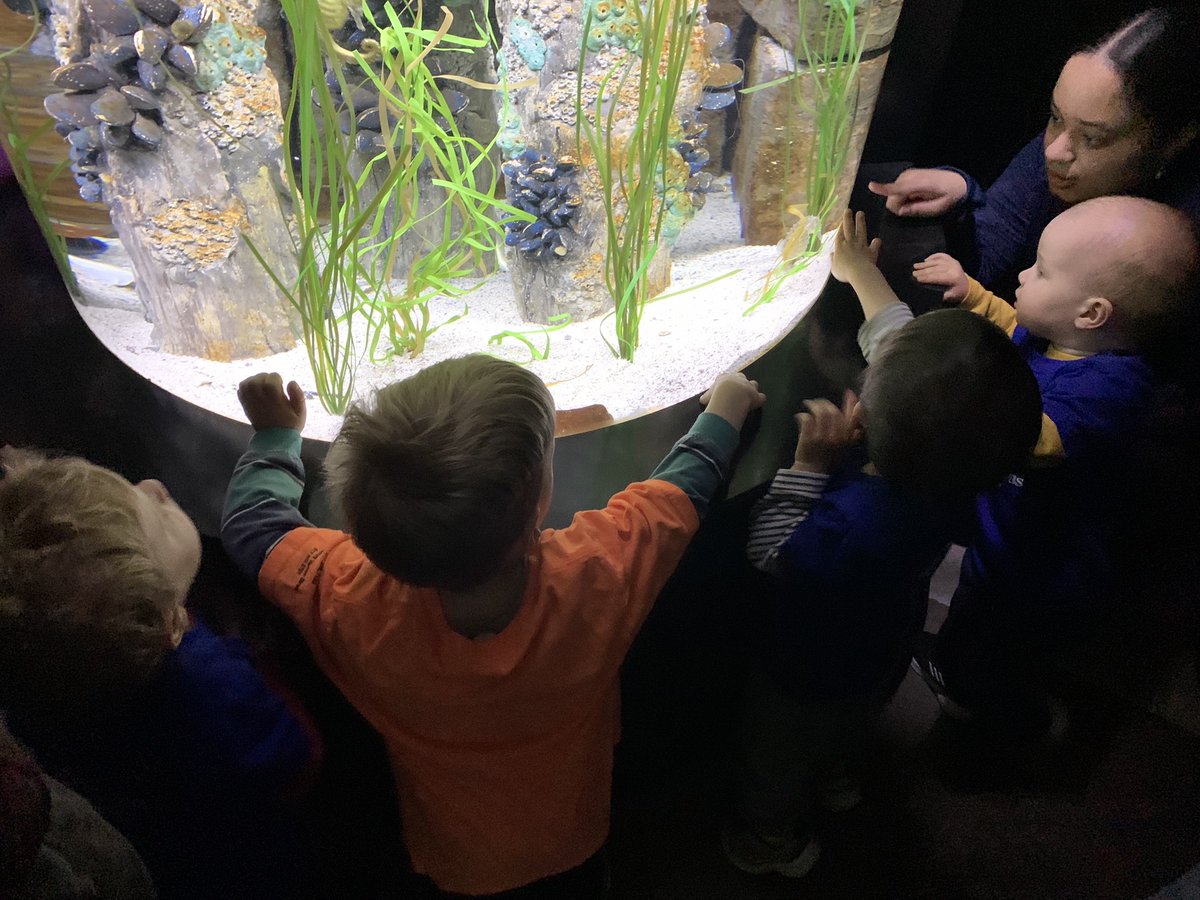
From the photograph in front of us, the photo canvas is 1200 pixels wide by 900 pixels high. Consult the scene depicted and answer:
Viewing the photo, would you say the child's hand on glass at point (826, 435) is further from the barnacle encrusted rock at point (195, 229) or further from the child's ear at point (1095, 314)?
the barnacle encrusted rock at point (195, 229)

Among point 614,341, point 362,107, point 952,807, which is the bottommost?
point 952,807

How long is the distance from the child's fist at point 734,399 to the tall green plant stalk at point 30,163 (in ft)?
3.84

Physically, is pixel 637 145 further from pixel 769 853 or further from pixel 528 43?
pixel 769 853

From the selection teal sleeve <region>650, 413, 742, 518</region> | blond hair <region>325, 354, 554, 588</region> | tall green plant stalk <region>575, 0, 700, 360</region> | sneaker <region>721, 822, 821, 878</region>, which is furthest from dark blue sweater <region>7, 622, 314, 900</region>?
sneaker <region>721, 822, 821, 878</region>

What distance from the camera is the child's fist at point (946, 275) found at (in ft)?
3.99

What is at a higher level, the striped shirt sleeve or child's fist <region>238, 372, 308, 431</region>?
child's fist <region>238, 372, 308, 431</region>

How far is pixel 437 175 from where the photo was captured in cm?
146

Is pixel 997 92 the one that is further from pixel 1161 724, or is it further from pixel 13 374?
pixel 13 374

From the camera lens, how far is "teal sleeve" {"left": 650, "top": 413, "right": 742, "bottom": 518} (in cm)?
103

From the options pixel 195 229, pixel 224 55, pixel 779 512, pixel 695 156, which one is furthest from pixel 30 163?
pixel 779 512

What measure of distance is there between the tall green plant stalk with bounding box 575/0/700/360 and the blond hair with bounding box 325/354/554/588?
1.86 ft

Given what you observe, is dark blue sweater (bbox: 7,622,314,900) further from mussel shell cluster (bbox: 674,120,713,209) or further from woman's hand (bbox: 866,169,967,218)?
woman's hand (bbox: 866,169,967,218)

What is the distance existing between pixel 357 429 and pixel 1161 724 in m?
2.22

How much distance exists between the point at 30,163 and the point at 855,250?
1.46 m
